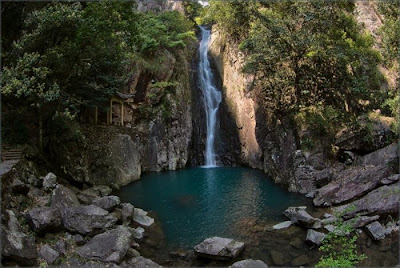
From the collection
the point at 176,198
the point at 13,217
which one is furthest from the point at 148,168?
the point at 13,217

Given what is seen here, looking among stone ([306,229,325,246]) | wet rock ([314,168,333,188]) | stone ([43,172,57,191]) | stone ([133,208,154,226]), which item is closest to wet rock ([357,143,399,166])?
wet rock ([314,168,333,188])

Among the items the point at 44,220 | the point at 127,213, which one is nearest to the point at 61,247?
the point at 44,220

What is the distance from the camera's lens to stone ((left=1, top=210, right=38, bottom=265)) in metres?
7.54

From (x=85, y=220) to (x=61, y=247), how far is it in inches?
50.2

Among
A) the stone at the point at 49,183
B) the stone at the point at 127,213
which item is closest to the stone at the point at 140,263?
the stone at the point at 127,213

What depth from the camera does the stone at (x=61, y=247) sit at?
29.0 ft

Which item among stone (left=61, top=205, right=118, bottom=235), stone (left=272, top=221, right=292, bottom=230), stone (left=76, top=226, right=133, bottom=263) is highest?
stone (left=61, top=205, right=118, bottom=235)

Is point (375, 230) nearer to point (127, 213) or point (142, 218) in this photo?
point (142, 218)

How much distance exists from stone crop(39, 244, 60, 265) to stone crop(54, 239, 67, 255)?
29 cm

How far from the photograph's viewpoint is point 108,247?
353 inches

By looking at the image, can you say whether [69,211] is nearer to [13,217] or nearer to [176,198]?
[13,217]

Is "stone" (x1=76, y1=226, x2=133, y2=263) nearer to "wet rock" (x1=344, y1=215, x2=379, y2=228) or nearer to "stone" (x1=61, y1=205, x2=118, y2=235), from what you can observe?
"stone" (x1=61, y1=205, x2=118, y2=235)

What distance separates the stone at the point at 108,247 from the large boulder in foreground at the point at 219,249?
2.28 meters

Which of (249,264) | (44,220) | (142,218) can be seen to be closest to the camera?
(249,264)
